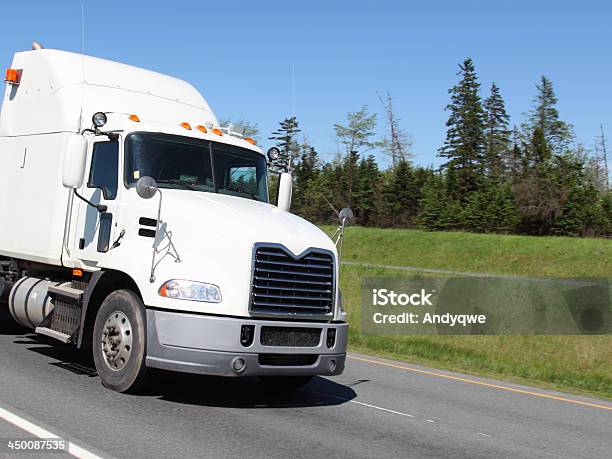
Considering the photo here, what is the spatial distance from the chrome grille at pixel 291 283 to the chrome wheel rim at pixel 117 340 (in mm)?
1486

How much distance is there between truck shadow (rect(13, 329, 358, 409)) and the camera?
8.39 m

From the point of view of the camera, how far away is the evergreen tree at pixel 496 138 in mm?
81188

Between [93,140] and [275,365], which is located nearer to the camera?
[275,365]

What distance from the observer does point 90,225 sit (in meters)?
9.27

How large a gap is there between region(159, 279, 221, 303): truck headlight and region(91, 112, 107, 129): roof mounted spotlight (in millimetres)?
2546

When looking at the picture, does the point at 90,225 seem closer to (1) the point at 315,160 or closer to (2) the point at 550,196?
(2) the point at 550,196

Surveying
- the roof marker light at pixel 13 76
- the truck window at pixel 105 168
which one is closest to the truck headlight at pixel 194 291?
the truck window at pixel 105 168

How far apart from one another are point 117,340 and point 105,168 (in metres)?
2.20

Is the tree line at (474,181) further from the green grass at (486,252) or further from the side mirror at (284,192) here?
the side mirror at (284,192)

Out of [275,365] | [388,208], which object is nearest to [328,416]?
[275,365]

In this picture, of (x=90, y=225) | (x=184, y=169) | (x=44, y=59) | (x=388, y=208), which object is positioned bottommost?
(x=90, y=225)

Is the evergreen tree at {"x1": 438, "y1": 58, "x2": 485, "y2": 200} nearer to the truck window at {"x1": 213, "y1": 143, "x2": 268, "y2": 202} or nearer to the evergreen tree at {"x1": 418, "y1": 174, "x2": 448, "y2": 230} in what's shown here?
the evergreen tree at {"x1": 418, "y1": 174, "x2": 448, "y2": 230}

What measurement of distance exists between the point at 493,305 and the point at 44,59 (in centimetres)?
1368

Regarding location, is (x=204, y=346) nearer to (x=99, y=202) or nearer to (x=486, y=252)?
(x=99, y=202)
